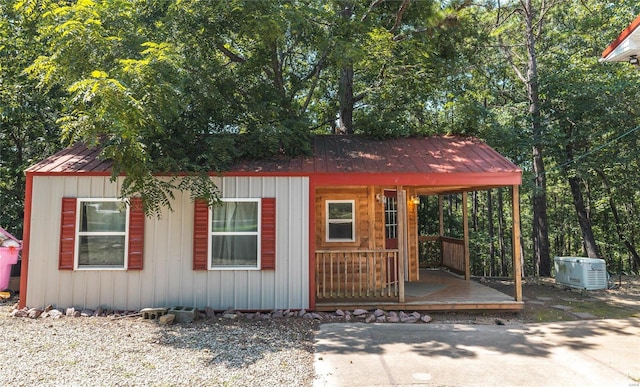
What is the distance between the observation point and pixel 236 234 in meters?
7.13

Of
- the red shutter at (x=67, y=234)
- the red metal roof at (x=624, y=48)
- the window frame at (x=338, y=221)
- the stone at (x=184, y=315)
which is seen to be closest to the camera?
the red metal roof at (x=624, y=48)

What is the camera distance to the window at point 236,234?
708 centimetres

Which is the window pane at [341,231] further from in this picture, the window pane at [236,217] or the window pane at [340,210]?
the window pane at [236,217]

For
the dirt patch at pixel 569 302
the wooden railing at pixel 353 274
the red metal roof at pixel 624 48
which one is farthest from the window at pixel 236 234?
the red metal roof at pixel 624 48

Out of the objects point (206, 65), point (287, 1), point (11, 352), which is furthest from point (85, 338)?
point (287, 1)

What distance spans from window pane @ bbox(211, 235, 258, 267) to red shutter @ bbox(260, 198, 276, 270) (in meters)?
0.16

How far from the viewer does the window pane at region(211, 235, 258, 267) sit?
23.2 ft

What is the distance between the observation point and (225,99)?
8273mm

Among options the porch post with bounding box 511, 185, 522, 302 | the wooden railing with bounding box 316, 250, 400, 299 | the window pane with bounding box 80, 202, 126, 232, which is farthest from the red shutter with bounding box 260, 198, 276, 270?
the porch post with bounding box 511, 185, 522, 302

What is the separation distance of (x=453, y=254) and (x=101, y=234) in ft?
27.5

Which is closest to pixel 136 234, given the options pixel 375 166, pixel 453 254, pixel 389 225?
pixel 375 166

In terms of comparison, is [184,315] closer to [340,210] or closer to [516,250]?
[340,210]

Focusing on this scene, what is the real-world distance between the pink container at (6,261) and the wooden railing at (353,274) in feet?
19.1

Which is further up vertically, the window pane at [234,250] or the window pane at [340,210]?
the window pane at [340,210]
